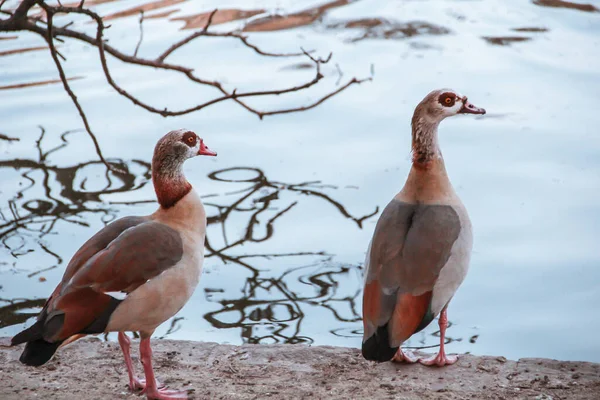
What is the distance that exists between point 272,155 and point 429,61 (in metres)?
2.44

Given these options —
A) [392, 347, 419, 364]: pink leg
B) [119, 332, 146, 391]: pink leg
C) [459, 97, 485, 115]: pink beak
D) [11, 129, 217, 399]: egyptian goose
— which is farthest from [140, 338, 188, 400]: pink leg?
[459, 97, 485, 115]: pink beak

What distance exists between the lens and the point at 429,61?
30.2 feet

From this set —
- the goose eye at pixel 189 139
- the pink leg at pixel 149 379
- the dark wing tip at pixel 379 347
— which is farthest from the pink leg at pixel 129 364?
the dark wing tip at pixel 379 347

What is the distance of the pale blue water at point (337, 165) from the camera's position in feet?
18.3

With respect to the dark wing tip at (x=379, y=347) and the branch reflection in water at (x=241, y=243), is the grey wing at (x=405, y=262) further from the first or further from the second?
the branch reflection in water at (x=241, y=243)

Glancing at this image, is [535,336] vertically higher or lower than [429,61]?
lower

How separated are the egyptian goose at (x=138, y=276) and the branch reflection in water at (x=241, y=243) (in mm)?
1276

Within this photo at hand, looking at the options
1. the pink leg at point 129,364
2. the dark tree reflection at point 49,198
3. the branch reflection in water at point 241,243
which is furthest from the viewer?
the dark tree reflection at point 49,198

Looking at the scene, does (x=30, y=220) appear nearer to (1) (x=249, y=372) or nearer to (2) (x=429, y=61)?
(1) (x=249, y=372)

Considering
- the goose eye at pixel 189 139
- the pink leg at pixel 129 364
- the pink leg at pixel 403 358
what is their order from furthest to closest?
the pink leg at pixel 403 358 → the goose eye at pixel 189 139 → the pink leg at pixel 129 364

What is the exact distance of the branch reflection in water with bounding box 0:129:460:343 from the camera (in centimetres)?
548

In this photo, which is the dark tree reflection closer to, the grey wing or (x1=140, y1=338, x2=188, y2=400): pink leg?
(x1=140, y1=338, x2=188, y2=400): pink leg

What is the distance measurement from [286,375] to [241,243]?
7.18 feet

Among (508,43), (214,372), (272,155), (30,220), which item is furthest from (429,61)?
(214,372)
